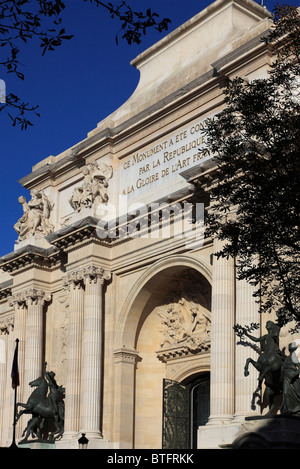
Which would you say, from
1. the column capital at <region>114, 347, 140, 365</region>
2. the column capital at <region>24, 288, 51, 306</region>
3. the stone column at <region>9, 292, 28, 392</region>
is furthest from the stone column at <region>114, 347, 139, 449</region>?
the stone column at <region>9, 292, 28, 392</region>

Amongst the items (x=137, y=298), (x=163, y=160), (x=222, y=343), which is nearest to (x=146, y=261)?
(x=137, y=298)

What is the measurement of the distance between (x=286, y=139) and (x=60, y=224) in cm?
1947

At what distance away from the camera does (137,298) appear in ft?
97.2

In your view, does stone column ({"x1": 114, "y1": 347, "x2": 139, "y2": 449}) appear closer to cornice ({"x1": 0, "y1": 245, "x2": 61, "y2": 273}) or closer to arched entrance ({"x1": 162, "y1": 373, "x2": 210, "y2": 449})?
arched entrance ({"x1": 162, "y1": 373, "x2": 210, "y2": 449})

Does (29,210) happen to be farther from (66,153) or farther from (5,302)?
(5,302)

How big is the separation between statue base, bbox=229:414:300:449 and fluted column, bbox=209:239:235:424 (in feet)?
7.30

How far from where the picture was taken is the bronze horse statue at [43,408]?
30.3 metres

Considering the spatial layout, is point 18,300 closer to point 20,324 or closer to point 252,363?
point 20,324

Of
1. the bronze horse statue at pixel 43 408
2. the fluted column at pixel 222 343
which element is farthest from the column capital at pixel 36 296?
the fluted column at pixel 222 343

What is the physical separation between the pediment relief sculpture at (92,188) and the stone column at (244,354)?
789 cm

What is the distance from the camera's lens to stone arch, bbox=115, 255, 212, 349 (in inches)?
1128

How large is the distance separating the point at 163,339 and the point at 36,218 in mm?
7203

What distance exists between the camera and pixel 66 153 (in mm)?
34875
